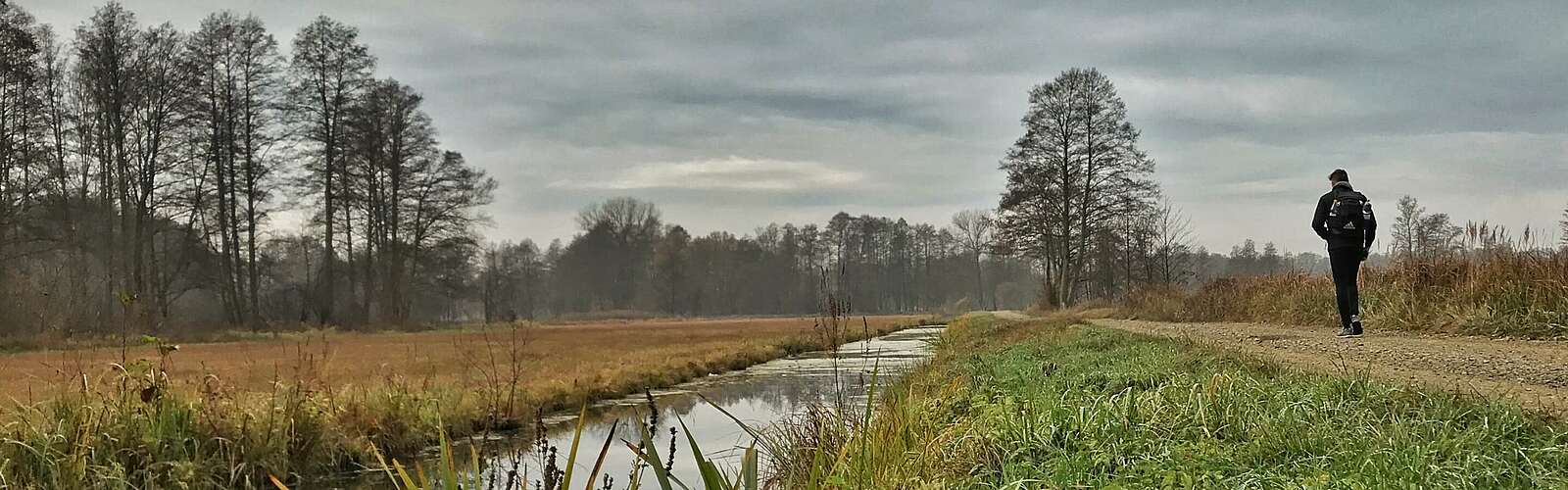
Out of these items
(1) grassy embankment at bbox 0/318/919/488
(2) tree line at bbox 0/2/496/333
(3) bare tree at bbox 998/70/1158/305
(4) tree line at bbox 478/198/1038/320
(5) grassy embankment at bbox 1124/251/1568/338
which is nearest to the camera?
(1) grassy embankment at bbox 0/318/919/488

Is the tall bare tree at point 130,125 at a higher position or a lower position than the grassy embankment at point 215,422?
higher

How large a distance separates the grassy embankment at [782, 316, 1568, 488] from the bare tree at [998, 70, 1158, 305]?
1042 inches

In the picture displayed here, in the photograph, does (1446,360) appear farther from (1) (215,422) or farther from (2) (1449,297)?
(1) (215,422)

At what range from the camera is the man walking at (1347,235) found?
944 cm

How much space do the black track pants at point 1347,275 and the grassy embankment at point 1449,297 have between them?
0.84 meters

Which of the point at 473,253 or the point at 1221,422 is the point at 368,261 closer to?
the point at 473,253

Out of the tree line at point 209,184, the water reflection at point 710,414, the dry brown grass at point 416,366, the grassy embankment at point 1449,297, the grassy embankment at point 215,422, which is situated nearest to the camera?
the grassy embankment at point 215,422

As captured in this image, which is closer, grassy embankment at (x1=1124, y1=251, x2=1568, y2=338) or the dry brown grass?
grassy embankment at (x1=1124, y1=251, x2=1568, y2=338)

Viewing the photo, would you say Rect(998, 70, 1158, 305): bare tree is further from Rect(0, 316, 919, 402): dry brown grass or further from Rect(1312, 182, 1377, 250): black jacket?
Rect(1312, 182, 1377, 250): black jacket

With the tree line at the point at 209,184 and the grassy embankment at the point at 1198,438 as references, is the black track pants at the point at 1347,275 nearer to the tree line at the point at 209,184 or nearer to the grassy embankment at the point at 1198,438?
the grassy embankment at the point at 1198,438

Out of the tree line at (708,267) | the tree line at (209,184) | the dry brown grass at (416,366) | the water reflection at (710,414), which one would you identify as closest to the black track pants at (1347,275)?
the water reflection at (710,414)

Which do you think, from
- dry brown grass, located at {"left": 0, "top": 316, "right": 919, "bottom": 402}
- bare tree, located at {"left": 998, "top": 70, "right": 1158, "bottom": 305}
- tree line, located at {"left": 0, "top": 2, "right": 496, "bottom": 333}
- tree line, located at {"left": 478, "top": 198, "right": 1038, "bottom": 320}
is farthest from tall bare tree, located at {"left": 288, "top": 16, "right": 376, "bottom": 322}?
tree line, located at {"left": 478, "top": 198, "right": 1038, "bottom": 320}

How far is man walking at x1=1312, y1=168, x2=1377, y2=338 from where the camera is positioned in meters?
9.44

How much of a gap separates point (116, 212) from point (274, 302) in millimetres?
8064
